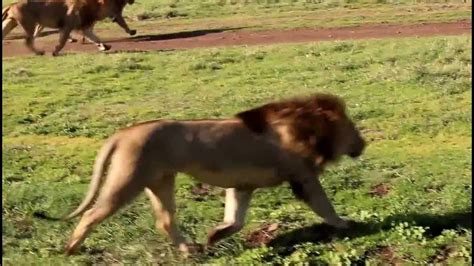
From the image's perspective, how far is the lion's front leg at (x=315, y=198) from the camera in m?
5.87

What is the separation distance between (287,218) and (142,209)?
3.26 feet

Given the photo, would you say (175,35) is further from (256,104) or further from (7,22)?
(256,104)

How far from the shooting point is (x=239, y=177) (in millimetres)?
5797

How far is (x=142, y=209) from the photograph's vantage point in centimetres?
667

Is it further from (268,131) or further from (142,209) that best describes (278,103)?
(142,209)

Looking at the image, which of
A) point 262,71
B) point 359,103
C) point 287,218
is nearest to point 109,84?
point 262,71

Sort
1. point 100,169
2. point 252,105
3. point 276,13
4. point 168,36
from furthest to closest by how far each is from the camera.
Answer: point 276,13
point 168,36
point 252,105
point 100,169

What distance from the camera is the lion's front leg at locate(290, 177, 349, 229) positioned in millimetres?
5867

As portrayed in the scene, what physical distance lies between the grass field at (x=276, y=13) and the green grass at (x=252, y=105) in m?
4.79

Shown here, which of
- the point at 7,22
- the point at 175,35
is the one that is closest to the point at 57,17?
the point at 7,22

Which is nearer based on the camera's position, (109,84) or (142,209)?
(142,209)

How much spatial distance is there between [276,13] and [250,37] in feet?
18.7

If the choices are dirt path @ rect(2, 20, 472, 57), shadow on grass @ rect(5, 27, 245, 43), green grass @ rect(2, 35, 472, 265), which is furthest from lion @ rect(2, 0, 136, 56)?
green grass @ rect(2, 35, 472, 265)

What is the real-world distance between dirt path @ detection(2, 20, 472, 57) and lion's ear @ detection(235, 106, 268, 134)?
10053 millimetres
